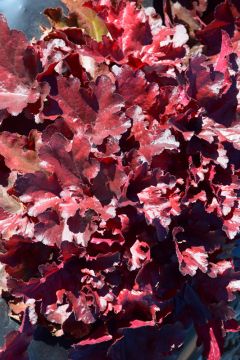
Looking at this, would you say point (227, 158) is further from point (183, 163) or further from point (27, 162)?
point (27, 162)

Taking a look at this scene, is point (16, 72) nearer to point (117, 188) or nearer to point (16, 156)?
point (16, 156)

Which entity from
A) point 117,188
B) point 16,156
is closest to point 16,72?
point 16,156

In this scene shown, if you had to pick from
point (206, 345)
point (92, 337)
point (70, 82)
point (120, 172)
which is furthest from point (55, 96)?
point (206, 345)

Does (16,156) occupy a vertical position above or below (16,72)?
below

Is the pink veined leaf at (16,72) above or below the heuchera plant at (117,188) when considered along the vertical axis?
above

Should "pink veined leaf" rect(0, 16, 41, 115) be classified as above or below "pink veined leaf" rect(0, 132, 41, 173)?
above

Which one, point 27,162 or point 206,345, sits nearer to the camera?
point 27,162

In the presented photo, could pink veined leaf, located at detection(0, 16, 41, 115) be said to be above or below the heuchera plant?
above

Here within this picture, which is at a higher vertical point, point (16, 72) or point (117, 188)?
point (16, 72)
